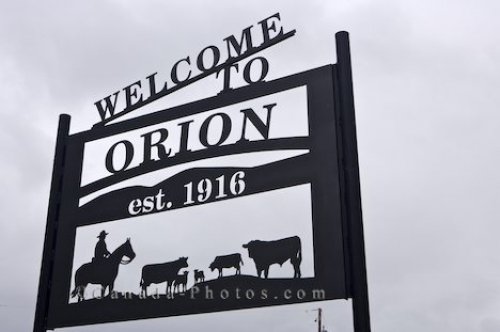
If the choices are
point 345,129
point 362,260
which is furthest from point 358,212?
point 345,129

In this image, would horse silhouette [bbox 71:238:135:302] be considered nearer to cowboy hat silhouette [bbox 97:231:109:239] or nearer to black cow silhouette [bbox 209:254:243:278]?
cowboy hat silhouette [bbox 97:231:109:239]

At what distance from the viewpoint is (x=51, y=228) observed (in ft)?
22.9

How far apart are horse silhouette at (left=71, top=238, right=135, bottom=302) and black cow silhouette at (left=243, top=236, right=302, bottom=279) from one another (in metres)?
1.41

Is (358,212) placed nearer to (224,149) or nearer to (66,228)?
(224,149)

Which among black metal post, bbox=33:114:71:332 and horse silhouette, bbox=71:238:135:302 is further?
black metal post, bbox=33:114:71:332

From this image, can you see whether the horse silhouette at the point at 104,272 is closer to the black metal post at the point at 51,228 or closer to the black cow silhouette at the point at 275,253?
the black metal post at the point at 51,228

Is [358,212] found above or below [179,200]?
below

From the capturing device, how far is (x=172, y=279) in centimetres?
596

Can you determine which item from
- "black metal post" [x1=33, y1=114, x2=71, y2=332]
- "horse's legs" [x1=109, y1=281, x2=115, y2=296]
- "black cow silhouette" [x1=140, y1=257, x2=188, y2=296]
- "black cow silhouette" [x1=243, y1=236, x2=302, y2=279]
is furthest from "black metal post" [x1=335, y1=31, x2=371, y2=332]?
"black metal post" [x1=33, y1=114, x2=71, y2=332]

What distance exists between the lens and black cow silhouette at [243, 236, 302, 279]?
540 centimetres

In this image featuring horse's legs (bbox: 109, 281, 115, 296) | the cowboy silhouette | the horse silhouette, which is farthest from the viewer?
the cowboy silhouette

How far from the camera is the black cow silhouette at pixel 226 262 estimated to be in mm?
5648

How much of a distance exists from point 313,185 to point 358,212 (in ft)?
1.59

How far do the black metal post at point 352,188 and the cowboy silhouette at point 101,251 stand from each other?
2.56 meters
